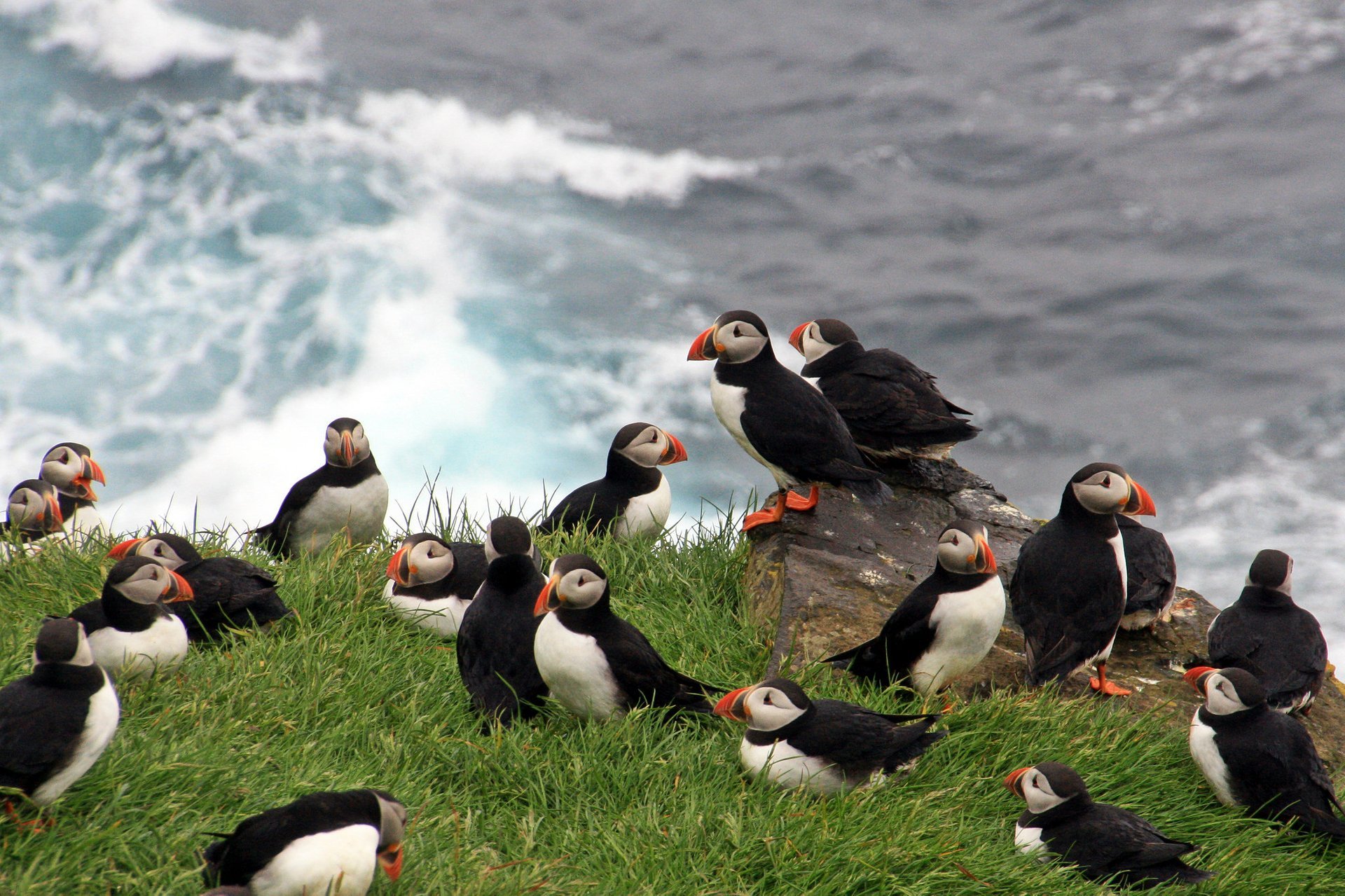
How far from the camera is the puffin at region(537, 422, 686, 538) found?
5906mm

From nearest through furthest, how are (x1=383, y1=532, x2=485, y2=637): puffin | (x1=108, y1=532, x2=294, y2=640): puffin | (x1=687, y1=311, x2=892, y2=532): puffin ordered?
(x1=108, y1=532, x2=294, y2=640): puffin < (x1=383, y1=532, x2=485, y2=637): puffin < (x1=687, y1=311, x2=892, y2=532): puffin

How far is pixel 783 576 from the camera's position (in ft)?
16.1

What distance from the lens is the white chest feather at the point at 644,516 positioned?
5898 millimetres

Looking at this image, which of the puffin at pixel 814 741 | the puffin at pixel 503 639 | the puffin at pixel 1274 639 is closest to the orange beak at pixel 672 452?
the puffin at pixel 503 639

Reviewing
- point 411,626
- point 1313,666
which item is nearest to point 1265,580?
point 1313,666

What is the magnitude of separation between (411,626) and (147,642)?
1.14 meters

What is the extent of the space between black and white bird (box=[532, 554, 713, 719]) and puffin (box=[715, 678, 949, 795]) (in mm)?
347

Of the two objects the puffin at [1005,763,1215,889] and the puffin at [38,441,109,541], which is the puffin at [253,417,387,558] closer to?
the puffin at [38,441,109,541]

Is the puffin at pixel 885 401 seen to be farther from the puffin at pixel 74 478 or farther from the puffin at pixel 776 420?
the puffin at pixel 74 478

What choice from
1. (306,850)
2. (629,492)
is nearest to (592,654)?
(306,850)

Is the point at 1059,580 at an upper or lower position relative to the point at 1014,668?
upper

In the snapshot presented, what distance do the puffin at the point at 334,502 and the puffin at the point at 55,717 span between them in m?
2.70

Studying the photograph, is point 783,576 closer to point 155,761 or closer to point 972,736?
point 972,736

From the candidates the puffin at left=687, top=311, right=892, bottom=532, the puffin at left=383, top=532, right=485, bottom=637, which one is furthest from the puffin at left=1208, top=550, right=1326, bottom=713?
the puffin at left=383, top=532, right=485, bottom=637
